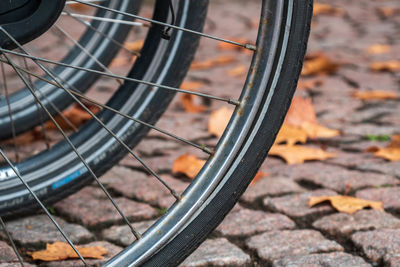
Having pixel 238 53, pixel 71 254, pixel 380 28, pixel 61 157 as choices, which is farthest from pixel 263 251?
pixel 380 28

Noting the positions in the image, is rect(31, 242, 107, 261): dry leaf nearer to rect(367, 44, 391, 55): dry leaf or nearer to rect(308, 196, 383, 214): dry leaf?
rect(308, 196, 383, 214): dry leaf

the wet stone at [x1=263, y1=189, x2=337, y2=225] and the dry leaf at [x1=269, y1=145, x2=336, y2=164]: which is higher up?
the dry leaf at [x1=269, y1=145, x2=336, y2=164]

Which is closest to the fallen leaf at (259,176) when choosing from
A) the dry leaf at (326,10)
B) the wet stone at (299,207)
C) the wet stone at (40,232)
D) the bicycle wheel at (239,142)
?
the wet stone at (299,207)

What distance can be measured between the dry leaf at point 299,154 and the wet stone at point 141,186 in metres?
0.44

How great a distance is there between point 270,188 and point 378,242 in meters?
0.50

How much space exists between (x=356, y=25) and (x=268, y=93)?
12.4 feet

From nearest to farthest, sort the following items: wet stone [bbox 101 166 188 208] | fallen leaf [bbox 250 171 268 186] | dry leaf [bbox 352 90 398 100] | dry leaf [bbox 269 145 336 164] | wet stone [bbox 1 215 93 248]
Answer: wet stone [bbox 1 215 93 248] → wet stone [bbox 101 166 188 208] → fallen leaf [bbox 250 171 268 186] → dry leaf [bbox 269 145 336 164] → dry leaf [bbox 352 90 398 100]

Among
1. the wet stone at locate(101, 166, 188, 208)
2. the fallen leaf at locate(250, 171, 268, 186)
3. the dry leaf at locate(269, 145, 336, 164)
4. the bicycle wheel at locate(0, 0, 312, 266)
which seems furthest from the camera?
the dry leaf at locate(269, 145, 336, 164)

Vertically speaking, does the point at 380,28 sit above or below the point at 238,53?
above

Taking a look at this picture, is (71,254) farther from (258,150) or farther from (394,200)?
(394,200)

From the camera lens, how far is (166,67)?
1.67m

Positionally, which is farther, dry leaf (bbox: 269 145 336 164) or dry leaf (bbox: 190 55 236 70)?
dry leaf (bbox: 190 55 236 70)

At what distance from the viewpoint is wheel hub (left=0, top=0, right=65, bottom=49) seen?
1.28 meters

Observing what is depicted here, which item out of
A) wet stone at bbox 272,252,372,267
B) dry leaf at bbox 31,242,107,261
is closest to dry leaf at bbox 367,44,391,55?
wet stone at bbox 272,252,372,267
